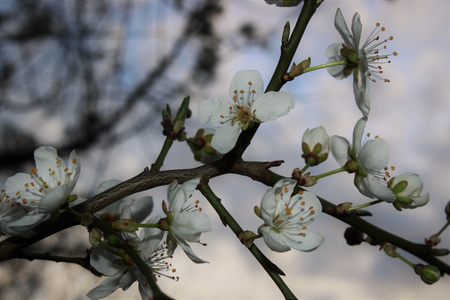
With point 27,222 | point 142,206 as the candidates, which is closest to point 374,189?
point 142,206

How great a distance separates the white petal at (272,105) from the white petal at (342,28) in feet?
0.58

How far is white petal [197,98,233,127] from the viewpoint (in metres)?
0.80

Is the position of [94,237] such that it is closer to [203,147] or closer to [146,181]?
[146,181]

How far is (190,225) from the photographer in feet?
2.31

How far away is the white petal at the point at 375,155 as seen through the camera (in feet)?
2.59

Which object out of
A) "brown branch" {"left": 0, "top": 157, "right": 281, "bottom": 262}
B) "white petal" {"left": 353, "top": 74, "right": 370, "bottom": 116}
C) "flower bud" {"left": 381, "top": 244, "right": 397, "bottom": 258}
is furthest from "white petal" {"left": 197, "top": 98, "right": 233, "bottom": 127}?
"flower bud" {"left": 381, "top": 244, "right": 397, "bottom": 258}

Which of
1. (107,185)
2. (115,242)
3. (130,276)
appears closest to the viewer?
→ (115,242)

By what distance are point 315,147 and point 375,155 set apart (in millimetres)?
91

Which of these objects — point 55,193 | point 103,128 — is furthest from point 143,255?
point 103,128

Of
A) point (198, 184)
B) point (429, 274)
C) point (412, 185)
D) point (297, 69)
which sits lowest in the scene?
point (429, 274)

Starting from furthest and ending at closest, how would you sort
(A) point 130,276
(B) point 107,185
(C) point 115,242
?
(B) point 107,185 → (A) point 130,276 → (C) point 115,242

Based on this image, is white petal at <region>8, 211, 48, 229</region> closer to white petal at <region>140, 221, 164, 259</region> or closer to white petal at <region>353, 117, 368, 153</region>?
white petal at <region>140, 221, 164, 259</region>

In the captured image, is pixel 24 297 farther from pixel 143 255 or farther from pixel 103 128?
pixel 143 255

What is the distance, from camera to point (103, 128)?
2805mm
